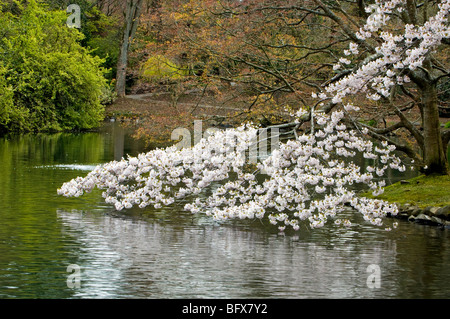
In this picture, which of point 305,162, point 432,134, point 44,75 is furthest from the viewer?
point 44,75

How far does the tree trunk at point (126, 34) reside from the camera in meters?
55.0

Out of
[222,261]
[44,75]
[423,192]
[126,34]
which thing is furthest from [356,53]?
[126,34]

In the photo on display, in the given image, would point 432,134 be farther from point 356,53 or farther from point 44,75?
point 44,75

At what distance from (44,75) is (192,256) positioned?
32.4 meters

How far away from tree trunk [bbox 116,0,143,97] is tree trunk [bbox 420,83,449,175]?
38.2 metres

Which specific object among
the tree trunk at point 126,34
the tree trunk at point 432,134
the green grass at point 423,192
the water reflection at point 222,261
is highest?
the tree trunk at point 126,34

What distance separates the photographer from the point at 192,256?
A: 12.5 metres

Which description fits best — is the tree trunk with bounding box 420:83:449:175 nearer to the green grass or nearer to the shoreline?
the green grass

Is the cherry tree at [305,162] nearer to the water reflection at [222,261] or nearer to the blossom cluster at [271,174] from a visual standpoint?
the blossom cluster at [271,174]

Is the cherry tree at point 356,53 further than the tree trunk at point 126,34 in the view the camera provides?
No

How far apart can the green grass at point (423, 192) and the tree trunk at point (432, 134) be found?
1.18 ft

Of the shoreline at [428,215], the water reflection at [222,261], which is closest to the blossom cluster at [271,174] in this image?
the water reflection at [222,261]
